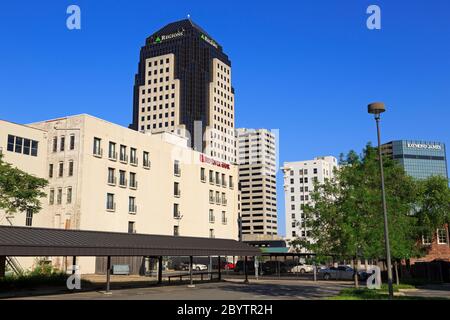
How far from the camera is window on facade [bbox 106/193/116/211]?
57.3 metres

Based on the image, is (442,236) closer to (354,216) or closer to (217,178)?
(354,216)

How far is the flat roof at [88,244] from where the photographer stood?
26.4 meters

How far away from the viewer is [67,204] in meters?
54.5

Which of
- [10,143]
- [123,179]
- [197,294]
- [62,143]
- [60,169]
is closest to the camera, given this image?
[197,294]

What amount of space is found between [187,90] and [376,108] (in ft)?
478

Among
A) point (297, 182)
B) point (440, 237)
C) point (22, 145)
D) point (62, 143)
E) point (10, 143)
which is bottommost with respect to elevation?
point (440, 237)

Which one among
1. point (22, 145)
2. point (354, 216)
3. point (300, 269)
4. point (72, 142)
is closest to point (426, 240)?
point (354, 216)

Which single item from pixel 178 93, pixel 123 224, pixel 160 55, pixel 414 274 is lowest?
pixel 414 274

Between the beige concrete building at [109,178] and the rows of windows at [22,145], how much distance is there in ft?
1.20

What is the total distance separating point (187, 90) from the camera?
166 metres

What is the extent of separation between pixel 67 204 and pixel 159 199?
1458 centimetres

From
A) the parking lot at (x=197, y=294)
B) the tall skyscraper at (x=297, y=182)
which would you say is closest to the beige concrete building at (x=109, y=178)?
the parking lot at (x=197, y=294)
